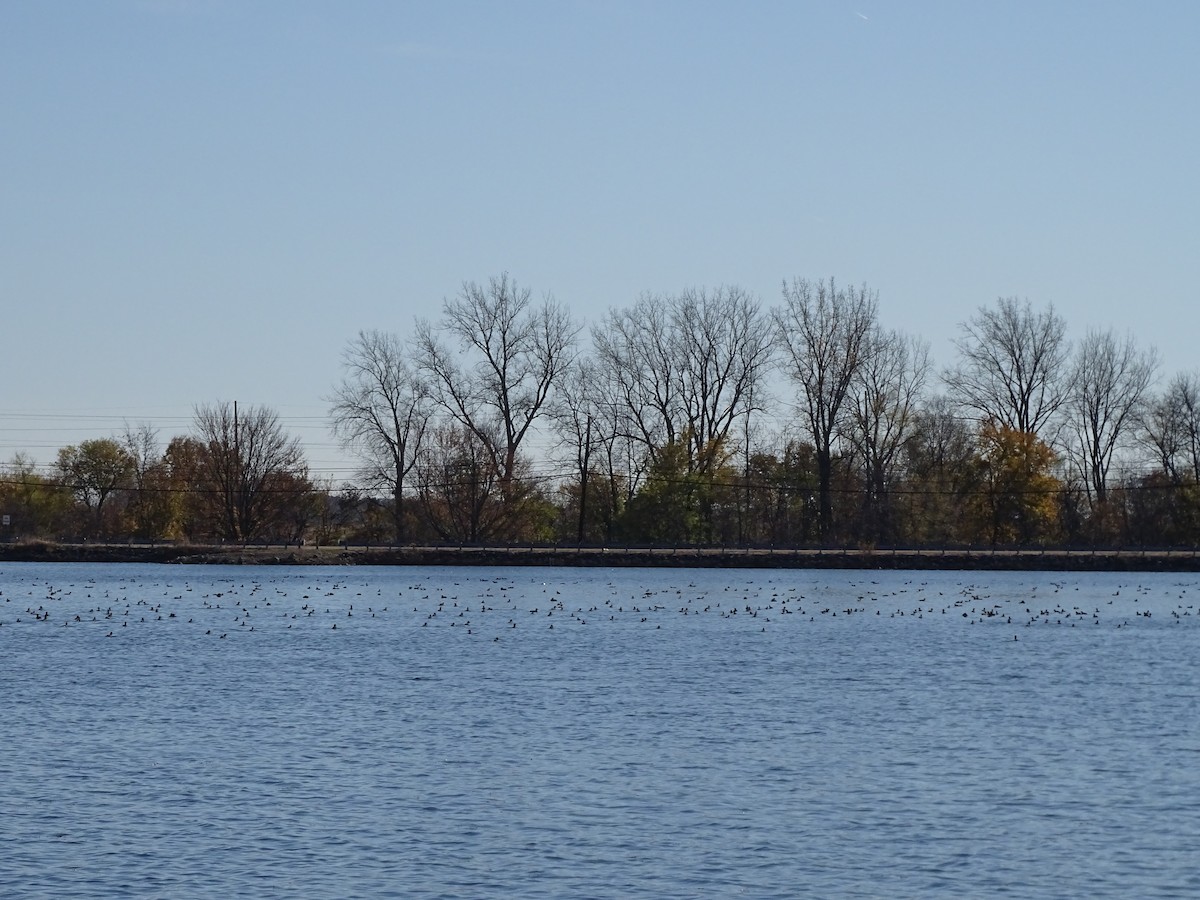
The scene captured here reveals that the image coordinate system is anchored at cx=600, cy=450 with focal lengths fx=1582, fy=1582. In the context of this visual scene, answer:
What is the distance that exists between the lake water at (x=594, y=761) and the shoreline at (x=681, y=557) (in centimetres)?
4241

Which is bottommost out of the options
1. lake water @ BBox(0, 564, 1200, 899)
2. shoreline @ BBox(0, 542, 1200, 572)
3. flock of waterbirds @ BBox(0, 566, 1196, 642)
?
lake water @ BBox(0, 564, 1200, 899)

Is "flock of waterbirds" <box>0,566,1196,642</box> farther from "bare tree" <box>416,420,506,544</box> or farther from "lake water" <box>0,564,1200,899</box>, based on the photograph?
"bare tree" <box>416,420,506,544</box>

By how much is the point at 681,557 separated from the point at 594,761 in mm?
69910

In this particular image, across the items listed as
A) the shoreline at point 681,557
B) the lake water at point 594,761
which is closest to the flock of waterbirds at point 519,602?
the lake water at point 594,761

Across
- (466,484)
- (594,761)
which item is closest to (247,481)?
(466,484)

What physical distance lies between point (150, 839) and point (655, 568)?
7588 cm

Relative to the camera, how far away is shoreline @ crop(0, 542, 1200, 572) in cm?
9006

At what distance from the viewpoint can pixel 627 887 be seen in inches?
603

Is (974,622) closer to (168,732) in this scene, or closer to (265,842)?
(168,732)

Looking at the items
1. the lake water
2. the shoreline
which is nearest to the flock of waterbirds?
the lake water

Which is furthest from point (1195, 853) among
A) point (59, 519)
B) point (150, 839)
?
point (59, 519)

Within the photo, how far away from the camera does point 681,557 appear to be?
92188 mm

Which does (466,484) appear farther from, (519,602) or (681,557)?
(519,602)

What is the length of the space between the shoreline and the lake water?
139 ft
